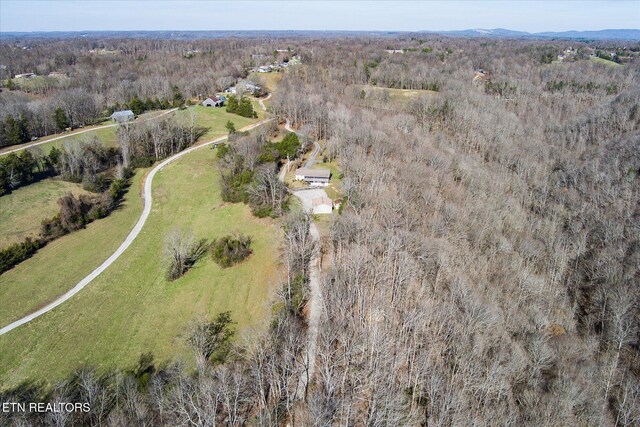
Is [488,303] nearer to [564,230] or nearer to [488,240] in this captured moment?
[488,240]

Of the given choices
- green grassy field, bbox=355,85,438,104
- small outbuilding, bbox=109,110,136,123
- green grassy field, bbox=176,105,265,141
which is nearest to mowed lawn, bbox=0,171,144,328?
green grassy field, bbox=176,105,265,141

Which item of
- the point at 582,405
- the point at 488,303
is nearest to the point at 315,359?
the point at 488,303

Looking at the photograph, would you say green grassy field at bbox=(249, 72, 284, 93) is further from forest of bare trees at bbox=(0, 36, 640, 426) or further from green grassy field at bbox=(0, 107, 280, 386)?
green grassy field at bbox=(0, 107, 280, 386)

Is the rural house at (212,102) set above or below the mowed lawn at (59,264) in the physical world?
above

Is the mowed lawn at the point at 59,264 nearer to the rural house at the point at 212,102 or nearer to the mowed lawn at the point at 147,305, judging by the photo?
the mowed lawn at the point at 147,305

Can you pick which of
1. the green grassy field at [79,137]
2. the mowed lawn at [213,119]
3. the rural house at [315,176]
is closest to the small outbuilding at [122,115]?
the green grassy field at [79,137]

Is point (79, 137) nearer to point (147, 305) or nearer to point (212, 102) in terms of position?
point (212, 102)
